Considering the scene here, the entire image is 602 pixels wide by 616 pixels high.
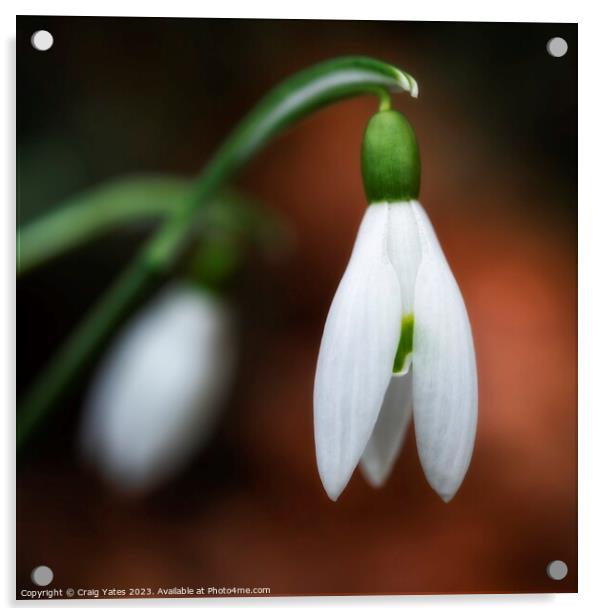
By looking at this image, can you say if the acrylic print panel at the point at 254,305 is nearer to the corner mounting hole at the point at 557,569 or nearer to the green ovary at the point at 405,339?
the corner mounting hole at the point at 557,569

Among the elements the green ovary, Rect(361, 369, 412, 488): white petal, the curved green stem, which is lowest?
Rect(361, 369, 412, 488): white petal

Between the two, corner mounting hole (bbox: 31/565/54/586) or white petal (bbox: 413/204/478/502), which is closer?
white petal (bbox: 413/204/478/502)

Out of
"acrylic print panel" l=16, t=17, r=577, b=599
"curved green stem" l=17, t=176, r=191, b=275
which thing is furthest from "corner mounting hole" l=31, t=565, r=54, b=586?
"curved green stem" l=17, t=176, r=191, b=275

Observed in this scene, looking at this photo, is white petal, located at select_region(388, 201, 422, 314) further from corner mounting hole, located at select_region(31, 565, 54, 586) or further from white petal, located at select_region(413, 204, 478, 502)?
corner mounting hole, located at select_region(31, 565, 54, 586)

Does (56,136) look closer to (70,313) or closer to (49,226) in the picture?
(49,226)

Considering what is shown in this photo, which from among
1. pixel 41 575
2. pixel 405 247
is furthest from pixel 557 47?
pixel 41 575

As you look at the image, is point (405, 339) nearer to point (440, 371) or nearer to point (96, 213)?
point (440, 371)
